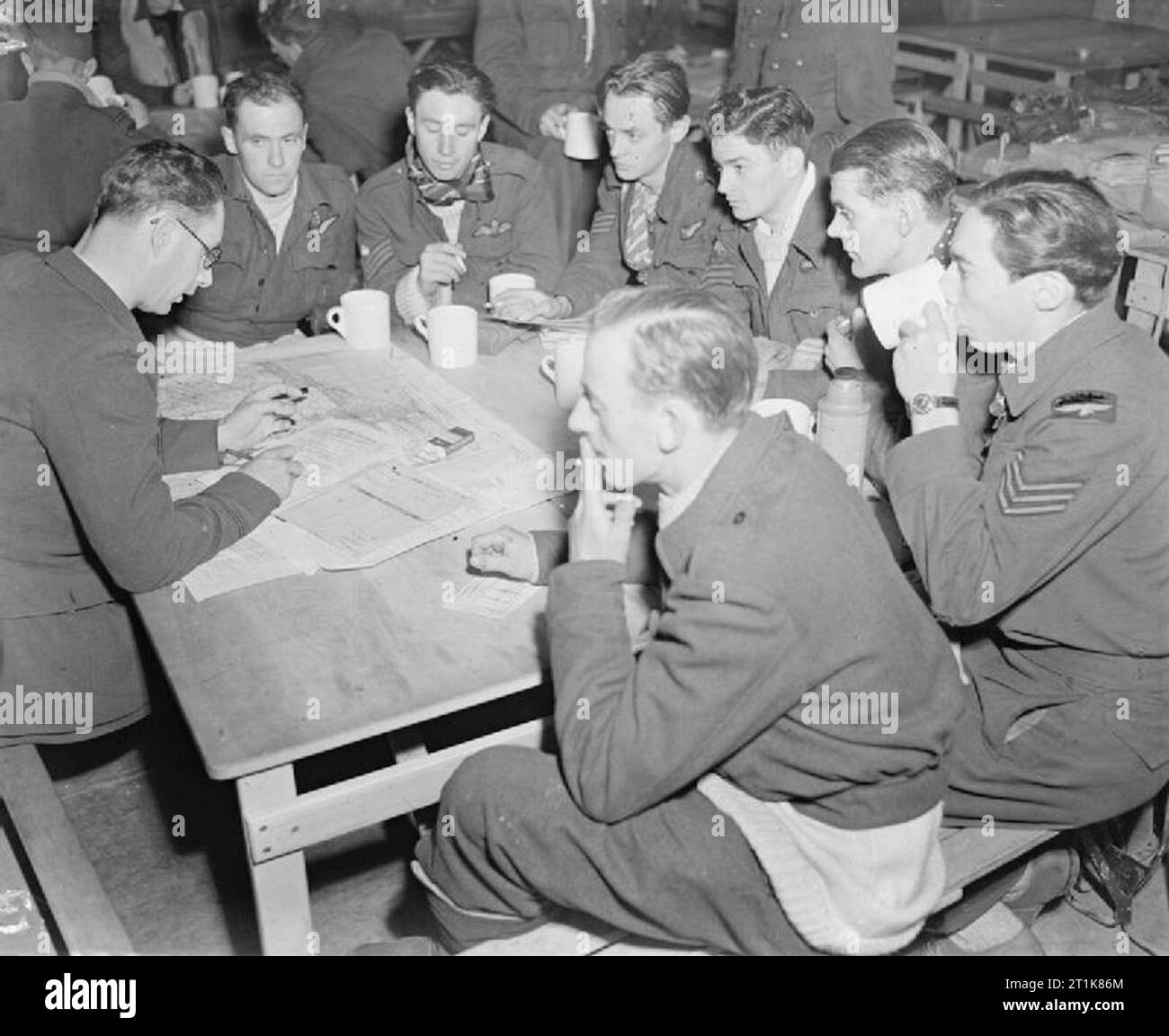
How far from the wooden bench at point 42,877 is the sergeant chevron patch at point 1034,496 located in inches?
55.4

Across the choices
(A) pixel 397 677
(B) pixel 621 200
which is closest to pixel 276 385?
(A) pixel 397 677

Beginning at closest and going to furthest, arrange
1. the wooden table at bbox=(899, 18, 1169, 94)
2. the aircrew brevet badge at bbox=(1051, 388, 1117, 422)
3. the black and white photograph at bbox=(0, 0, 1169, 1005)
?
the black and white photograph at bbox=(0, 0, 1169, 1005) < the aircrew brevet badge at bbox=(1051, 388, 1117, 422) < the wooden table at bbox=(899, 18, 1169, 94)

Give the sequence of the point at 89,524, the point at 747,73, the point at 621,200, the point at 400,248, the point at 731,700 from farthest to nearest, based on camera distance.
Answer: the point at 747,73
the point at 621,200
the point at 400,248
the point at 89,524
the point at 731,700

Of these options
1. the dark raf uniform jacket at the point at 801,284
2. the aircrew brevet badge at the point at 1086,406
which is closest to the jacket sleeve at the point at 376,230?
the dark raf uniform jacket at the point at 801,284

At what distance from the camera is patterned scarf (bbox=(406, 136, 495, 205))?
3.22 metres

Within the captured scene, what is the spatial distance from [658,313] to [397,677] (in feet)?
2.00

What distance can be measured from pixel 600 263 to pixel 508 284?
0.50 meters

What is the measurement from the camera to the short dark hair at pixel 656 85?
3244 millimetres

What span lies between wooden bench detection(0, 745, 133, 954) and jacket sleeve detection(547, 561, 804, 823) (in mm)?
720

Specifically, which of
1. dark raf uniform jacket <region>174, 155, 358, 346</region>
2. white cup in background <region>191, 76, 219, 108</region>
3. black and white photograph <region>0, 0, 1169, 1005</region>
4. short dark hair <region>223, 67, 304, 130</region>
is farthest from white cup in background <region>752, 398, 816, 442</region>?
white cup in background <region>191, 76, 219, 108</region>

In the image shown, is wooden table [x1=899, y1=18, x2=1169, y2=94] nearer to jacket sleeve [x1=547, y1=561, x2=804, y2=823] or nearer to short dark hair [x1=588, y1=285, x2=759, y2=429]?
short dark hair [x1=588, y1=285, x2=759, y2=429]

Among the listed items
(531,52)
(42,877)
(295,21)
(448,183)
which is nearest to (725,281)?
(448,183)
